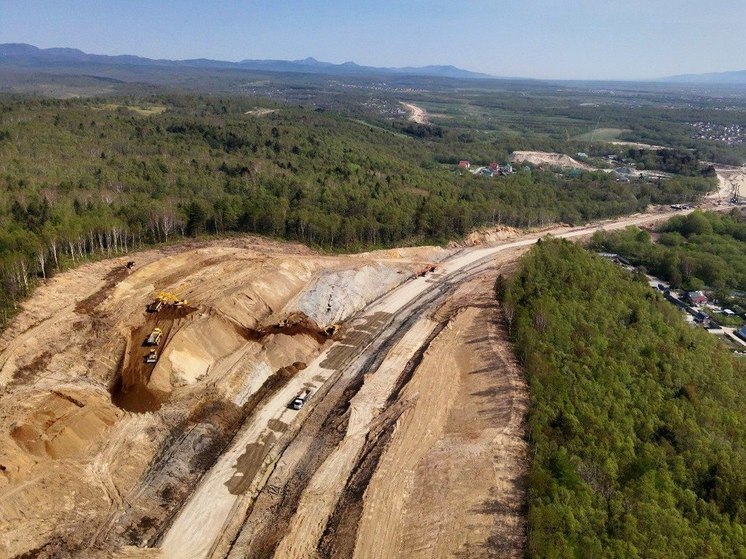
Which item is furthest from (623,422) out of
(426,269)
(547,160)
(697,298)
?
(547,160)

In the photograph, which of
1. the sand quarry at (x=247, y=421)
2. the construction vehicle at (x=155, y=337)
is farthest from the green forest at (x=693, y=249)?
the construction vehicle at (x=155, y=337)

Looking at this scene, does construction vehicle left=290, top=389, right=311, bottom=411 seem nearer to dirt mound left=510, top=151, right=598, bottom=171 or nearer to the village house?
the village house

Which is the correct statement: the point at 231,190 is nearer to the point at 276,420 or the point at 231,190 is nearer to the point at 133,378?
the point at 133,378

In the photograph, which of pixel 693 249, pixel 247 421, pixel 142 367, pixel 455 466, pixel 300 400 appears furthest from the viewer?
pixel 693 249

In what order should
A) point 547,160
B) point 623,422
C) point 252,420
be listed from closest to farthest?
point 623,422 < point 252,420 < point 547,160

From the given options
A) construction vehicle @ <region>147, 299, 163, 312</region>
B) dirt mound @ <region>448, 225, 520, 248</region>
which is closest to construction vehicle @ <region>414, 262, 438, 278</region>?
dirt mound @ <region>448, 225, 520, 248</region>

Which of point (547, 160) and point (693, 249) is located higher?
point (547, 160)

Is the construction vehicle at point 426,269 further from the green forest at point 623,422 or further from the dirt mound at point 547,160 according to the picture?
the dirt mound at point 547,160
